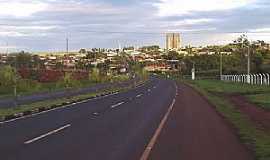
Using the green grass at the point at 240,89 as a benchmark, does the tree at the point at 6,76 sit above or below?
above

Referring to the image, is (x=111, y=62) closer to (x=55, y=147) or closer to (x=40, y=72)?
(x=40, y=72)

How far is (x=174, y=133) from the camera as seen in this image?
636 inches

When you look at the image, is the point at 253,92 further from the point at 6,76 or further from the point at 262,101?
the point at 6,76

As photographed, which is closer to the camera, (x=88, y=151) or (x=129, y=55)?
(x=88, y=151)

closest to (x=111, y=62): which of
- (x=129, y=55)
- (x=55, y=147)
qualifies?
(x=129, y=55)

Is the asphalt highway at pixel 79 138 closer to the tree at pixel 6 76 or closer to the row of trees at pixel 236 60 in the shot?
the tree at pixel 6 76

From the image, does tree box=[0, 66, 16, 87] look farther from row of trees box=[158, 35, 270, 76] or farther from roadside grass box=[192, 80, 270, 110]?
row of trees box=[158, 35, 270, 76]

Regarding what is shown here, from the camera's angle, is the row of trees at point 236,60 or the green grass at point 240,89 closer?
the green grass at point 240,89

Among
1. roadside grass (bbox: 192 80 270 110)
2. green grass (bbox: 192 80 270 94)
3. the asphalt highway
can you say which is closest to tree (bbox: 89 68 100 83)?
green grass (bbox: 192 80 270 94)

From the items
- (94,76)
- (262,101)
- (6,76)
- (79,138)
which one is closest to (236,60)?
(94,76)

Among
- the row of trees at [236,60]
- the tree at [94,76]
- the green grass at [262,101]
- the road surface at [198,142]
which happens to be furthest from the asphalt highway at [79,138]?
the row of trees at [236,60]

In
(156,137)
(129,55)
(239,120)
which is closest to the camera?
(156,137)

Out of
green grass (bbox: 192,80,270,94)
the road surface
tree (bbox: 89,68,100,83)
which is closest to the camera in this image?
the road surface

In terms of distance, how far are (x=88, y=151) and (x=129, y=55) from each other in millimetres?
154744
